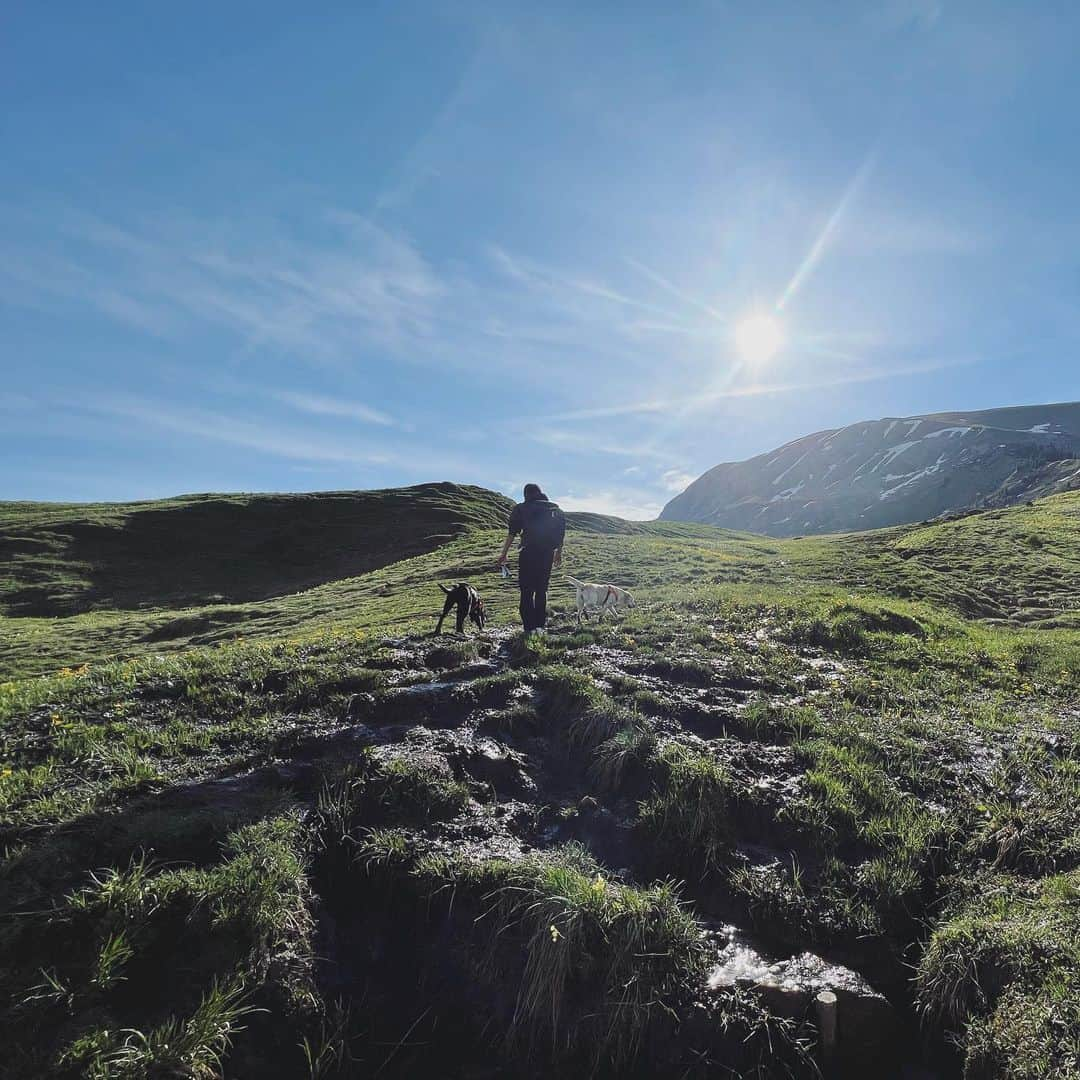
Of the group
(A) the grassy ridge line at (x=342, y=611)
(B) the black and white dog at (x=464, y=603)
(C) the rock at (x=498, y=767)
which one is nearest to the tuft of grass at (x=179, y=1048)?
(C) the rock at (x=498, y=767)

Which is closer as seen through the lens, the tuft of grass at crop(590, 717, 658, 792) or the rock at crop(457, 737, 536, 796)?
the rock at crop(457, 737, 536, 796)

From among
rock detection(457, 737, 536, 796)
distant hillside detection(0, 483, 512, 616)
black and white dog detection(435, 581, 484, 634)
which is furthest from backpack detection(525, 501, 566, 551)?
distant hillside detection(0, 483, 512, 616)

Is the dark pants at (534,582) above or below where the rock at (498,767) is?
above

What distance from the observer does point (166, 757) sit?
676cm

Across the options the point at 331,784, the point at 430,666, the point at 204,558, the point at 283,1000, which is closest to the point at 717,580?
the point at 430,666

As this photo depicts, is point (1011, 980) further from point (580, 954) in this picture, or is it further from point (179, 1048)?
point (179, 1048)

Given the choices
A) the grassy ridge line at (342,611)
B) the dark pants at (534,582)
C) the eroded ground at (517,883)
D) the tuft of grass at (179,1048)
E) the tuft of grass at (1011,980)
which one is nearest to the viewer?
the tuft of grass at (179,1048)

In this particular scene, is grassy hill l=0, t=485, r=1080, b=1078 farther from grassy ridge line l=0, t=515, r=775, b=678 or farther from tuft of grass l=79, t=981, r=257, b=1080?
grassy ridge line l=0, t=515, r=775, b=678

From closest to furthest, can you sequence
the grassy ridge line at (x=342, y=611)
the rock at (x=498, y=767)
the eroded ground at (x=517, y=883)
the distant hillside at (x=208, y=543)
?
the eroded ground at (x=517, y=883) < the rock at (x=498, y=767) < the grassy ridge line at (x=342, y=611) < the distant hillside at (x=208, y=543)

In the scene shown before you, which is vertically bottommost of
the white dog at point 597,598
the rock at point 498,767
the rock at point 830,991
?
the rock at point 830,991

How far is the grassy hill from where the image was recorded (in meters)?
4.14

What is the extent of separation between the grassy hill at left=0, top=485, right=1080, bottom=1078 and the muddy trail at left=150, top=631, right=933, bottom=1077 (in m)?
0.03

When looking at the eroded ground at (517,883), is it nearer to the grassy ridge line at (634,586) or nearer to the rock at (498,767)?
the rock at (498,767)

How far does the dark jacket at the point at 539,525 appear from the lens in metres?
12.4
